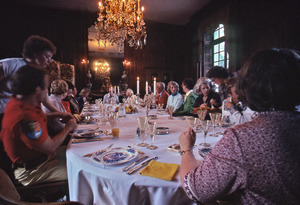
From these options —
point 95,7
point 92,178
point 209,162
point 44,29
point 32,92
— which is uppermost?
point 95,7

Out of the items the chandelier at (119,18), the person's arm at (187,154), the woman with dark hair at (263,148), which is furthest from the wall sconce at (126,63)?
the woman with dark hair at (263,148)

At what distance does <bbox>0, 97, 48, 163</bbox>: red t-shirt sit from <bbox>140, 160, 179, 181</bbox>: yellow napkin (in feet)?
2.40

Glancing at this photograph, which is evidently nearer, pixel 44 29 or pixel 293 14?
pixel 293 14

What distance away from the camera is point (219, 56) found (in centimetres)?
626

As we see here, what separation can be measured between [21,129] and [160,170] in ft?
3.01

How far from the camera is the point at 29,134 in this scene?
1087 mm

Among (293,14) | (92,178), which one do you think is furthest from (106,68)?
(92,178)

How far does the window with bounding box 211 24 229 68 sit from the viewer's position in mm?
5864

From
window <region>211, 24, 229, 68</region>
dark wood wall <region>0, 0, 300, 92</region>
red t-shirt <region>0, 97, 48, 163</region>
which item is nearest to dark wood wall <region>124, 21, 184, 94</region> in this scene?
dark wood wall <region>0, 0, 300, 92</region>

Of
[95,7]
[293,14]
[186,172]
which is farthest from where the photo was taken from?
[95,7]

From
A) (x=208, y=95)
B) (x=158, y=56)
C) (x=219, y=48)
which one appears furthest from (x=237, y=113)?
(x=158, y=56)

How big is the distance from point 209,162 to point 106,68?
863 centimetres

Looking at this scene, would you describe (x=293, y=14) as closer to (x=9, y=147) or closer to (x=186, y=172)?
(x=186, y=172)

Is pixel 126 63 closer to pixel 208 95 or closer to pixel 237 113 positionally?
pixel 208 95
